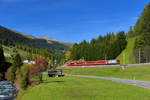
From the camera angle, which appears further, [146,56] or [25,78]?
[146,56]

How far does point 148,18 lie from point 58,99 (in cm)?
7271

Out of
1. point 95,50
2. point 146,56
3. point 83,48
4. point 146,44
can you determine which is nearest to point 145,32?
point 146,44

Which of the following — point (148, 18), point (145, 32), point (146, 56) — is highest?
point (148, 18)

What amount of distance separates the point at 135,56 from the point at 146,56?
305 inches

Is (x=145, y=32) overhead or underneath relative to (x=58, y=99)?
overhead

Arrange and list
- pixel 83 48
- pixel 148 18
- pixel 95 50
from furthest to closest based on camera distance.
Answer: pixel 83 48 → pixel 95 50 → pixel 148 18

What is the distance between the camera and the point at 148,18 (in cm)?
8400

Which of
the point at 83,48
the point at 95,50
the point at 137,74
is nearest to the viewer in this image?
the point at 137,74

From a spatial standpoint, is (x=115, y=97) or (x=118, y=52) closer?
(x=115, y=97)

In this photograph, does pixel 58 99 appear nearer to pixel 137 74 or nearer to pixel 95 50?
pixel 137 74

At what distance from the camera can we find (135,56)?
9162 centimetres

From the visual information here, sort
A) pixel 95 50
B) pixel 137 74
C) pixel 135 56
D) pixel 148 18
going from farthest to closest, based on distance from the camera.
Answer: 1. pixel 95 50
2. pixel 135 56
3. pixel 148 18
4. pixel 137 74

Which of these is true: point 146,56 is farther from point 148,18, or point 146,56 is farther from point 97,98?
point 97,98

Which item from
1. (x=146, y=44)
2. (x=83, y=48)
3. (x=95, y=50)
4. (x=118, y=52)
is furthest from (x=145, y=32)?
(x=83, y=48)
